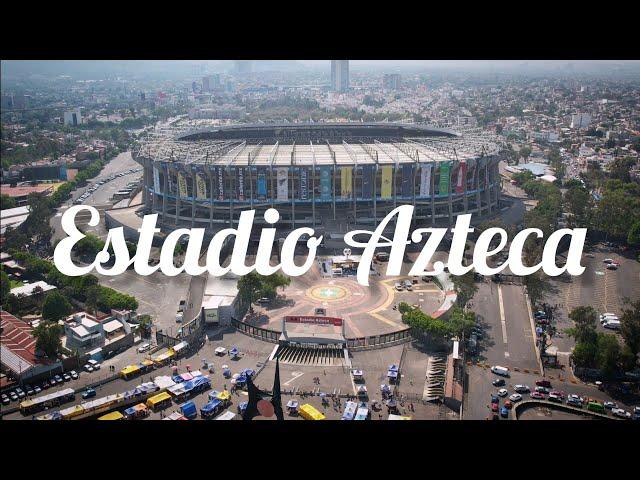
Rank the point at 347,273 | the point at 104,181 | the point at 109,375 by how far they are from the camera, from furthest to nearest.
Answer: the point at 104,181
the point at 347,273
the point at 109,375

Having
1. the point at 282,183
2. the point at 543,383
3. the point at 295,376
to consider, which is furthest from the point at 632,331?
the point at 282,183

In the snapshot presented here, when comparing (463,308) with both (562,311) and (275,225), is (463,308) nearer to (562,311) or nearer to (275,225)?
(562,311)

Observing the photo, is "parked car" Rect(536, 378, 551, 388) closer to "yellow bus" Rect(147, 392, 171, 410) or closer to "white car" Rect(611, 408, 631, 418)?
"white car" Rect(611, 408, 631, 418)

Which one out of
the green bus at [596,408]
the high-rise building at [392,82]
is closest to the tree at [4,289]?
the green bus at [596,408]

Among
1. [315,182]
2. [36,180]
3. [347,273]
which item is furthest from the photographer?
[36,180]

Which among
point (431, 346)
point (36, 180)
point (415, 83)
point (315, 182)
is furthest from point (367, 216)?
point (415, 83)

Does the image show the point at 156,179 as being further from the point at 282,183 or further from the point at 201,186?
the point at 282,183
